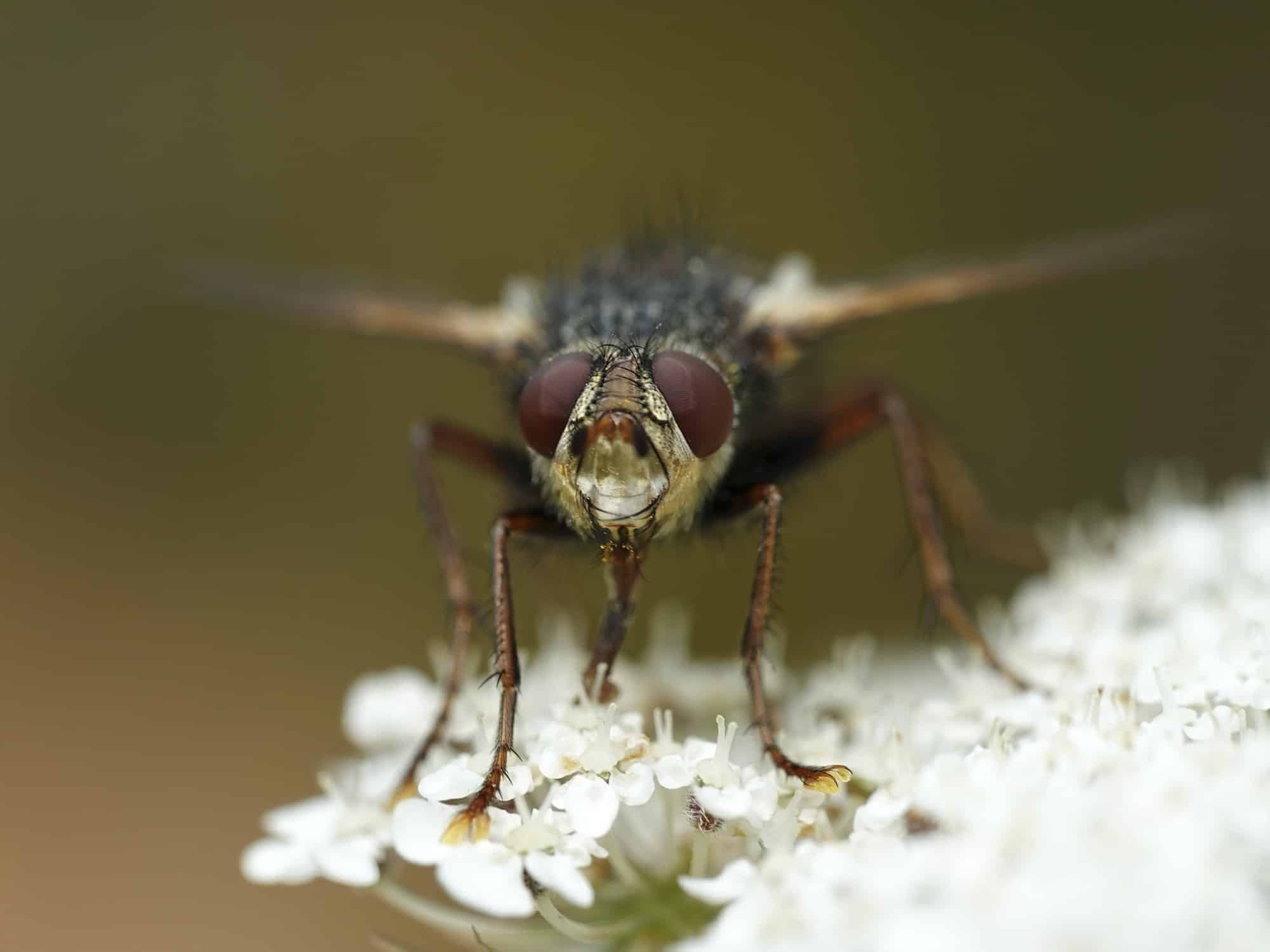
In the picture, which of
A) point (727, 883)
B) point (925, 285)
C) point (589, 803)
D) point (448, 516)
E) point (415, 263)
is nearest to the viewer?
point (727, 883)

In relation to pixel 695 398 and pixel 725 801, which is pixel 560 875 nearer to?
pixel 725 801

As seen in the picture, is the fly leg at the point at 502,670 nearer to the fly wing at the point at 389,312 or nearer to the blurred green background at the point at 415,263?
the fly wing at the point at 389,312

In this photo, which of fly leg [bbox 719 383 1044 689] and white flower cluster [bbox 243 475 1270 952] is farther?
fly leg [bbox 719 383 1044 689]

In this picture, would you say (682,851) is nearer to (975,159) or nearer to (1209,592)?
(1209,592)

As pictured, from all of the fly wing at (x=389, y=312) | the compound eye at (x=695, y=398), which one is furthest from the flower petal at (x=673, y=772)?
the fly wing at (x=389, y=312)

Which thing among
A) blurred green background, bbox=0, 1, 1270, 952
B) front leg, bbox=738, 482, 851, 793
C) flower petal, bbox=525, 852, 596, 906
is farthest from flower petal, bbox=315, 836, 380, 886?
blurred green background, bbox=0, 1, 1270, 952

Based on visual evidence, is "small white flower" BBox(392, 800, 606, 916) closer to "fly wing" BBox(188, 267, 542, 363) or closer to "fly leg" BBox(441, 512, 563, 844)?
"fly leg" BBox(441, 512, 563, 844)

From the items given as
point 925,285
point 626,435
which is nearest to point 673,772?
point 626,435

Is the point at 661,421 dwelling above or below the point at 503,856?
above

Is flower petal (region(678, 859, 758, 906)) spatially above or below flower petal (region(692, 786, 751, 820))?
below
